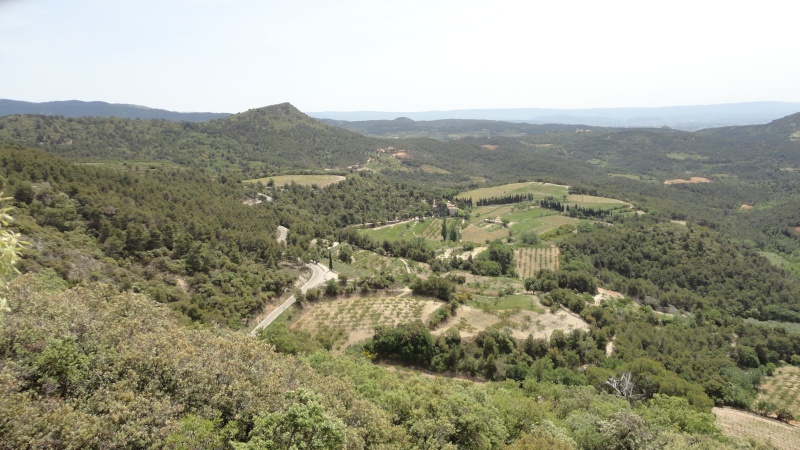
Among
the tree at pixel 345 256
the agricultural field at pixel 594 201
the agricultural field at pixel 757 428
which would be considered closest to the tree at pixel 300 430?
the agricultural field at pixel 757 428

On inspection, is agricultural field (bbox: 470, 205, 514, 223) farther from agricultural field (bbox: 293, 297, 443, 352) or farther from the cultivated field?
agricultural field (bbox: 293, 297, 443, 352)

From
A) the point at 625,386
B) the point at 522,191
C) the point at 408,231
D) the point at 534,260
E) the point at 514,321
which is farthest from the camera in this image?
the point at 522,191

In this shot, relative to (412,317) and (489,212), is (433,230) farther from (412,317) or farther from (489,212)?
(412,317)

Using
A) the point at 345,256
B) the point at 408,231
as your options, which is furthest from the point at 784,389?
the point at 408,231

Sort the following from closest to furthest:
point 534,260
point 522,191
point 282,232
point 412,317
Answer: point 412,317 → point 282,232 → point 534,260 → point 522,191

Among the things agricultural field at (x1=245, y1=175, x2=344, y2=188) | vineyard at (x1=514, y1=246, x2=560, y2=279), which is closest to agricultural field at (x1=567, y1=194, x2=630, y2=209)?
vineyard at (x1=514, y1=246, x2=560, y2=279)

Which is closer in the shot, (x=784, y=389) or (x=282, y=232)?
(x=784, y=389)

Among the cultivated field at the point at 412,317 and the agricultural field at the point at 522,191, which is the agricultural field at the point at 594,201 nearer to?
the agricultural field at the point at 522,191
